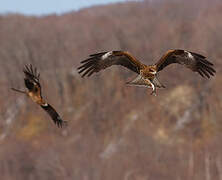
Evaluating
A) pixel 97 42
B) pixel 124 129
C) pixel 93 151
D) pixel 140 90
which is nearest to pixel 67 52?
pixel 97 42

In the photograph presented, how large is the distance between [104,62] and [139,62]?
33.8 inches

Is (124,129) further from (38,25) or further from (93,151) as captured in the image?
(38,25)

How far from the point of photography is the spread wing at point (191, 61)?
7.98m

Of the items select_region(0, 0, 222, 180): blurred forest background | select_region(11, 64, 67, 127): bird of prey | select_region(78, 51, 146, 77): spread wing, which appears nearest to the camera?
select_region(11, 64, 67, 127): bird of prey

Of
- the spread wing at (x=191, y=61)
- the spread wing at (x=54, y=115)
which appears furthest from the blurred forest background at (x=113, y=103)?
the spread wing at (x=54, y=115)

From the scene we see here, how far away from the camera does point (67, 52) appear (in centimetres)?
7356

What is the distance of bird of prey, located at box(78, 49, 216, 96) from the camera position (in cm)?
751

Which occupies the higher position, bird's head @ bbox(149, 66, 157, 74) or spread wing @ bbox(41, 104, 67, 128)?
bird's head @ bbox(149, 66, 157, 74)

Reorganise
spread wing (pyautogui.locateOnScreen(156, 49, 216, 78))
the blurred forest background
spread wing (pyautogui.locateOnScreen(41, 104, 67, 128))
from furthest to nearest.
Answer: the blurred forest background → spread wing (pyautogui.locateOnScreen(156, 49, 216, 78)) → spread wing (pyautogui.locateOnScreen(41, 104, 67, 128))

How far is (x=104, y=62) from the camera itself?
8352 millimetres

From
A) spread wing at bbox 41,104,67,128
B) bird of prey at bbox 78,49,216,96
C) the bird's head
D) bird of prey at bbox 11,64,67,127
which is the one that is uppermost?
bird of prey at bbox 78,49,216,96

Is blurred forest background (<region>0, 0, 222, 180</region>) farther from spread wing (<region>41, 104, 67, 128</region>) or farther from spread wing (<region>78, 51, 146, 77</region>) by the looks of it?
spread wing (<region>41, 104, 67, 128</region>)

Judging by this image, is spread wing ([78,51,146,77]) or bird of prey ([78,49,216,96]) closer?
bird of prey ([78,49,216,96])

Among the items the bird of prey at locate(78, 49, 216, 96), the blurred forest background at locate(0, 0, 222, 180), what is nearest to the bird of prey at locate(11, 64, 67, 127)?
the bird of prey at locate(78, 49, 216, 96)
